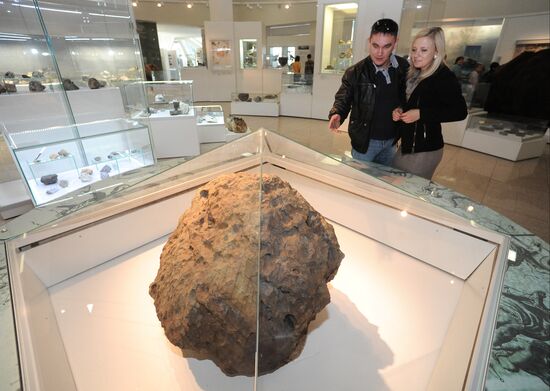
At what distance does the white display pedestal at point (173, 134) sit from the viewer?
4643 mm

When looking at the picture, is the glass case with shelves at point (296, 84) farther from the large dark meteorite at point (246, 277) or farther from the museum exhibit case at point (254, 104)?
the large dark meteorite at point (246, 277)

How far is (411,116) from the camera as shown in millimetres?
1780

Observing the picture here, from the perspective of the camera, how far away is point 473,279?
122 cm

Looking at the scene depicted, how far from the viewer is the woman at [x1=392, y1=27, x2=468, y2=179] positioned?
1646mm

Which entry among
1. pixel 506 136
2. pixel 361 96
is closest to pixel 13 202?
pixel 361 96

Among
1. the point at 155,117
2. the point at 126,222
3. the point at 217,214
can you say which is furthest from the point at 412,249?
the point at 155,117

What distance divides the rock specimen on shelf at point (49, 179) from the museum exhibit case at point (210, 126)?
8.69 ft

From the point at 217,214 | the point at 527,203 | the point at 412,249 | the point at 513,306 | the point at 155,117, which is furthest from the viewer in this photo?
the point at 155,117

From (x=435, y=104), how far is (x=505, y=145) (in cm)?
454

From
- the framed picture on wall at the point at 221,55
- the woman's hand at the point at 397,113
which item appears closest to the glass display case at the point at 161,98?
the woman's hand at the point at 397,113

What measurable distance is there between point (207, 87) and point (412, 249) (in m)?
9.78

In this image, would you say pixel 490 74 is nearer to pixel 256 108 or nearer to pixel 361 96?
pixel 256 108

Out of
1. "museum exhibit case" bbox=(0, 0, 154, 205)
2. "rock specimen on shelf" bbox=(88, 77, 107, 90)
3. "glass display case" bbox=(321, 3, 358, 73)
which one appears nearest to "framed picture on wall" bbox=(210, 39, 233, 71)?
"glass display case" bbox=(321, 3, 358, 73)

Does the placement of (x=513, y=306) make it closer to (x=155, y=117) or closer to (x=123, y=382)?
(x=123, y=382)
